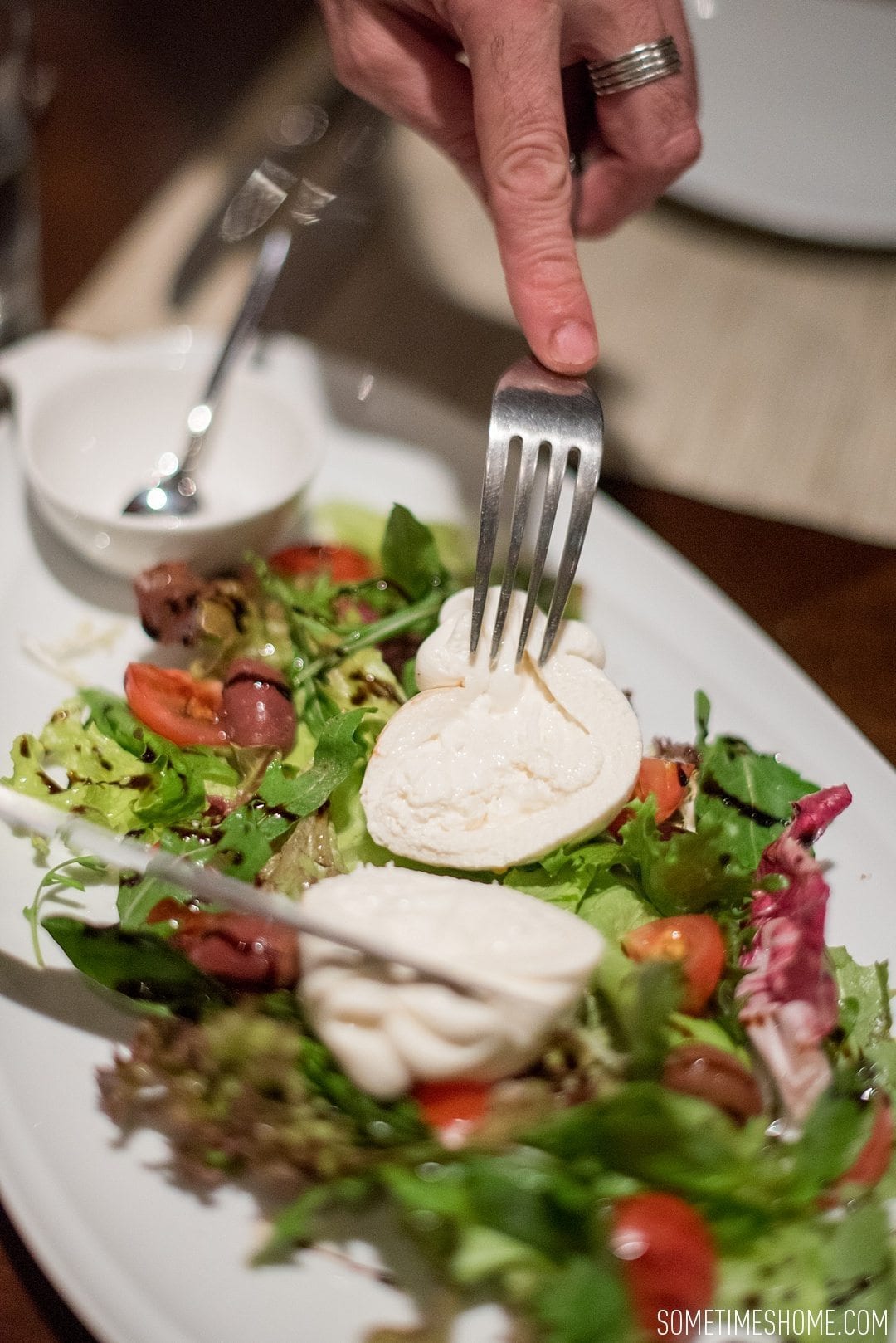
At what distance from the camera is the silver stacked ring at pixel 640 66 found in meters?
1.90

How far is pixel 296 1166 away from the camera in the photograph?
4.27ft

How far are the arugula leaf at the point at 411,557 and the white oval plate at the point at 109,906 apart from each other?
0.26 m

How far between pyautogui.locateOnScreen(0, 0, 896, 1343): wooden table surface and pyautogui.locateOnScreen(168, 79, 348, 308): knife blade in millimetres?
203

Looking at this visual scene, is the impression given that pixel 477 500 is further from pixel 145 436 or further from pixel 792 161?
pixel 792 161

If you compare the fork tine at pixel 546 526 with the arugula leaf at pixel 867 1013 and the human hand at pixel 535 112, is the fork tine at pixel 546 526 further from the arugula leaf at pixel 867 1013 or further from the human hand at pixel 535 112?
the arugula leaf at pixel 867 1013

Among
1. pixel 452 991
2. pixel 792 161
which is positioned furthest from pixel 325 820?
pixel 792 161

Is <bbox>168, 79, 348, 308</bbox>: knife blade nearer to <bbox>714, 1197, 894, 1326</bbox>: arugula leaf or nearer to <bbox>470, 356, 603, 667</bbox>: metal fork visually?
<bbox>470, 356, 603, 667</bbox>: metal fork

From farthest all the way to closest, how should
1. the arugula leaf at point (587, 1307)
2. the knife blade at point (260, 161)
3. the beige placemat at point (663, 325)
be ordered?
the knife blade at point (260, 161) → the beige placemat at point (663, 325) → the arugula leaf at point (587, 1307)

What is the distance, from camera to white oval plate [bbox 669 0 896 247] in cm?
282

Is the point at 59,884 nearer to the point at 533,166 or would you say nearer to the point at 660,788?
the point at 660,788

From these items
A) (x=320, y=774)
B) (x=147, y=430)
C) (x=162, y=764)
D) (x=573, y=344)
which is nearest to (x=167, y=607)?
(x=162, y=764)

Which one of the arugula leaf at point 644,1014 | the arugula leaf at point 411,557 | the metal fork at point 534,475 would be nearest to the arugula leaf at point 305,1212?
the arugula leaf at point 644,1014

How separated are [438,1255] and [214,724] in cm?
87

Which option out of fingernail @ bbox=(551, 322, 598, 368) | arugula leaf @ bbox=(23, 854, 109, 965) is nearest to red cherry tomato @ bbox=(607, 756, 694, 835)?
fingernail @ bbox=(551, 322, 598, 368)
